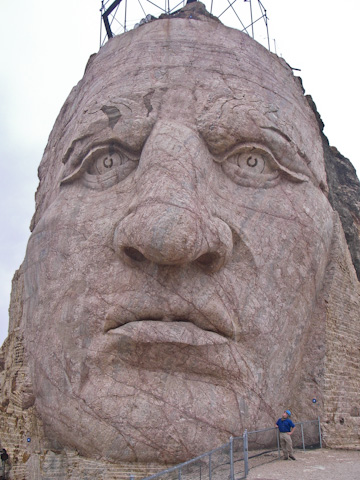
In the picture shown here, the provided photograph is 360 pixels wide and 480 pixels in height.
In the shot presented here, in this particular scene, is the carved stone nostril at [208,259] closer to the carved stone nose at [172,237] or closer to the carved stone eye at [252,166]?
the carved stone nose at [172,237]

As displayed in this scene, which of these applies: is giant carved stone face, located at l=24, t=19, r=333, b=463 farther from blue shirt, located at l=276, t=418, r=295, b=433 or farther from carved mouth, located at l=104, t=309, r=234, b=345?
blue shirt, located at l=276, t=418, r=295, b=433

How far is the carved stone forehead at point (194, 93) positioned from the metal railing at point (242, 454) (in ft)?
10.1

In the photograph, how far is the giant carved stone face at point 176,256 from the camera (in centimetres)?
464

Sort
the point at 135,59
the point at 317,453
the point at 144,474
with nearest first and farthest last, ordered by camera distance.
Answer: the point at 144,474
the point at 317,453
the point at 135,59

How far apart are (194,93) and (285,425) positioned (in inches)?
153

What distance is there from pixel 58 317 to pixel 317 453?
120 inches

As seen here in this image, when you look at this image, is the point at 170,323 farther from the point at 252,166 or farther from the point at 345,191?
the point at 345,191

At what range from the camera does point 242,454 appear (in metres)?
4.71

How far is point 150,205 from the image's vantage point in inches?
191

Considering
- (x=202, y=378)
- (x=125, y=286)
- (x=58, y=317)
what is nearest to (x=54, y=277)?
(x=58, y=317)

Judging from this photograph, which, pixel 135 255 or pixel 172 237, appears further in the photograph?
pixel 135 255

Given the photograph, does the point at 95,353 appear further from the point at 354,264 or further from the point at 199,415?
the point at 354,264

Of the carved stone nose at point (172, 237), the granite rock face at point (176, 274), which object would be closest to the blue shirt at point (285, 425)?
the granite rock face at point (176, 274)

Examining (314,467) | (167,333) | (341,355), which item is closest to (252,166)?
(167,333)
